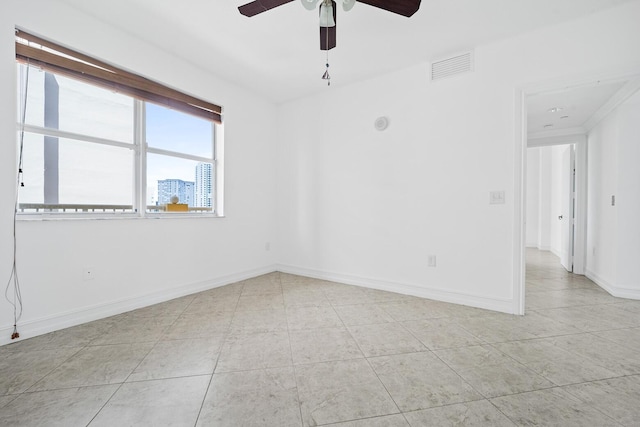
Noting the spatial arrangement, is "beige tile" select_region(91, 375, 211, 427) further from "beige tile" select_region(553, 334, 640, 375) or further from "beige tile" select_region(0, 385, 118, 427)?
"beige tile" select_region(553, 334, 640, 375)

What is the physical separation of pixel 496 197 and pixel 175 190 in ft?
11.6

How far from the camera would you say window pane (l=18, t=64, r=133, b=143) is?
2137 millimetres

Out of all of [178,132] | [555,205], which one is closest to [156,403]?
[178,132]

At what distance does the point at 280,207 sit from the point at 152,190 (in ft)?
6.03

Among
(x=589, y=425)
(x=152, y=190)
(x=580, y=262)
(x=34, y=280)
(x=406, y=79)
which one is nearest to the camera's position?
(x=589, y=425)

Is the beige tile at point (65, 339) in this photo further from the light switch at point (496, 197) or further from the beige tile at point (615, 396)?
the light switch at point (496, 197)

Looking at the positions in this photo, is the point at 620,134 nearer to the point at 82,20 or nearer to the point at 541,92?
the point at 541,92

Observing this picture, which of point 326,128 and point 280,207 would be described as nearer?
point 326,128

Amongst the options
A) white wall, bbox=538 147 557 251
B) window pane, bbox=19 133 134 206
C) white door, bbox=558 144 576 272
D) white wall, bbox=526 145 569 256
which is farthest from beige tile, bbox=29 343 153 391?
white wall, bbox=538 147 557 251

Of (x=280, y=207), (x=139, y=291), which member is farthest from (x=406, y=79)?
(x=139, y=291)

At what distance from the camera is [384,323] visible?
233 cm

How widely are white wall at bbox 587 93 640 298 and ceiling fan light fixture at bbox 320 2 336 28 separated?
3.67 m

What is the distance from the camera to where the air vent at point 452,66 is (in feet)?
8.94

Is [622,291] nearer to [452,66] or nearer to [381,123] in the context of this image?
[452,66]
